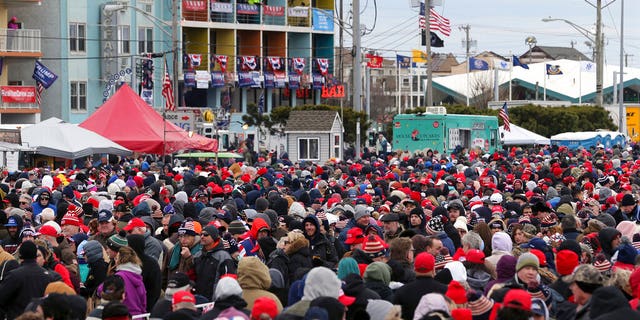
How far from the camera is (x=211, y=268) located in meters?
12.7

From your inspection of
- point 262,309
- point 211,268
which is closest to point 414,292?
point 262,309

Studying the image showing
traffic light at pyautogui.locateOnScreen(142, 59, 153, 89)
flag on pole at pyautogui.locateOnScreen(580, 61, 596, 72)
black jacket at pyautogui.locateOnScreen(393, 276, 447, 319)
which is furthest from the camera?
flag on pole at pyautogui.locateOnScreen(580, 61, 596, 72)

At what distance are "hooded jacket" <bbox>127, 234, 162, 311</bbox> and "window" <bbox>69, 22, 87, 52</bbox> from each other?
167ft

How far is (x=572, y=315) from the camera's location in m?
9.56

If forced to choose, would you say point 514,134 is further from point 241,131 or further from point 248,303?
point 248,303

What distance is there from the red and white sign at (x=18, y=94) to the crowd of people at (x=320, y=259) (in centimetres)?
3350

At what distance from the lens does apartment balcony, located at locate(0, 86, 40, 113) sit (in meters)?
54.9

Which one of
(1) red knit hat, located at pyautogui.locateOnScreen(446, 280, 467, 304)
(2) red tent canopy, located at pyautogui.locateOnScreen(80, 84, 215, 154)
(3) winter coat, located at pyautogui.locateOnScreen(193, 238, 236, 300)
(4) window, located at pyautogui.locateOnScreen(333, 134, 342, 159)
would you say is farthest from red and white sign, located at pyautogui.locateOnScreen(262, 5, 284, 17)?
(1) red knit hat, located at pyautogui.locateOnScreen(446, 280, 467, 304)

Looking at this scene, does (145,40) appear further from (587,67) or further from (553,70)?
(587,67)

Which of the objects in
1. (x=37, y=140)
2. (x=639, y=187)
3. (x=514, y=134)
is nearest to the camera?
(x=639, y=187)

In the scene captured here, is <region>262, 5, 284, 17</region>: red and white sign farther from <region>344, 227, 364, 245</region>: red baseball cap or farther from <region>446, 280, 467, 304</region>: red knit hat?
<region>446, 280, 467, 304</region>: red knit hat

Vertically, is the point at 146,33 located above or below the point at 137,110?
above

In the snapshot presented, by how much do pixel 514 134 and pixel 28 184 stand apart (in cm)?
4227

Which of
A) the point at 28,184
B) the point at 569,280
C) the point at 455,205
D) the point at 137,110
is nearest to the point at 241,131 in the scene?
the point at 137,110
